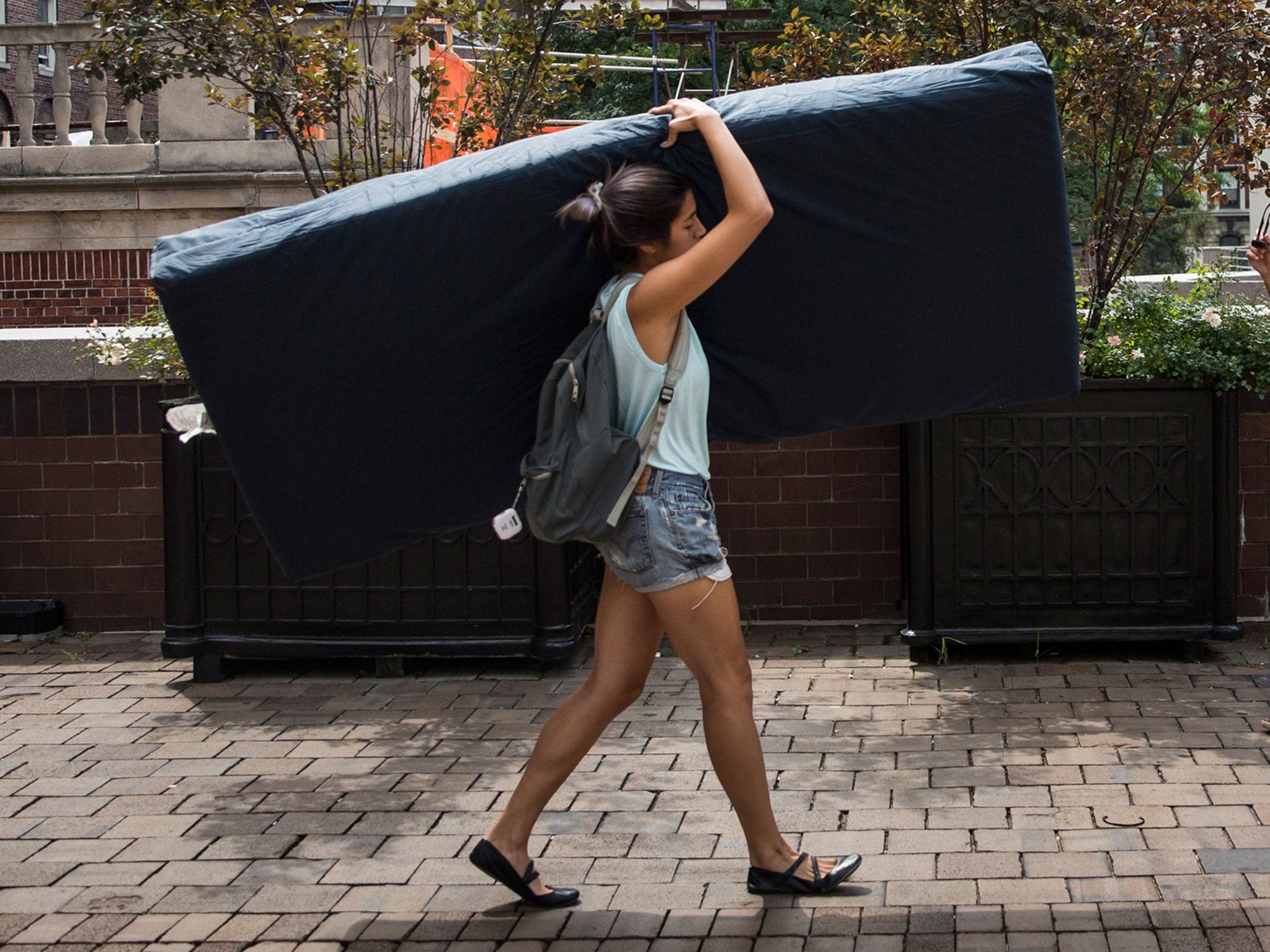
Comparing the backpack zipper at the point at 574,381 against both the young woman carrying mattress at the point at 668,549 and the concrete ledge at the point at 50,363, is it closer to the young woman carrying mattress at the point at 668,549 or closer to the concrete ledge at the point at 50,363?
the young woman carrying mattress at the point at 668,549

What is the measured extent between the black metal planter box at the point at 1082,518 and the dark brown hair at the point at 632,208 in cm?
292

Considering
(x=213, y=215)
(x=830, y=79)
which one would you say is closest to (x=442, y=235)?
(x=830, y=79)

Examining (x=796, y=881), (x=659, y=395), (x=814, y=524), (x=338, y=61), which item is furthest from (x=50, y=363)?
(x=796, y=881)

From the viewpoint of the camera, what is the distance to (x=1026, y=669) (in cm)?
625

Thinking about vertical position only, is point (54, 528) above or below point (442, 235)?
below

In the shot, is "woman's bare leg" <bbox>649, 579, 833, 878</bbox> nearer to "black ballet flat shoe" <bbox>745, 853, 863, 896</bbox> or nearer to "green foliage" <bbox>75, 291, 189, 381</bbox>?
"black ballet flat shoe" <bbox>745, 853, 863, 896</bbox>

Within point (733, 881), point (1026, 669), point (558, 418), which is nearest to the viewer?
point (558, 418)

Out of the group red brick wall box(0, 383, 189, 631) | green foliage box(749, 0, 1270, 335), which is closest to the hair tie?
green foliage box(749, 0, 1270, 335)

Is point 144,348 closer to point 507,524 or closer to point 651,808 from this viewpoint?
point 651,808

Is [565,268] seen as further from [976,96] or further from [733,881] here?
[733,881]

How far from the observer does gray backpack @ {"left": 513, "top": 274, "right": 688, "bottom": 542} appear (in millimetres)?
3471

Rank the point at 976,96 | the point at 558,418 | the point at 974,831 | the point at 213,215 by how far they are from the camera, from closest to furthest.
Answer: the point at 558,418 < the point at 976,96 < the point at 974,831 < the point at 213,215

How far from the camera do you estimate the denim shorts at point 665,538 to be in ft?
11.7

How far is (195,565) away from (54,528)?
4.47 ft
